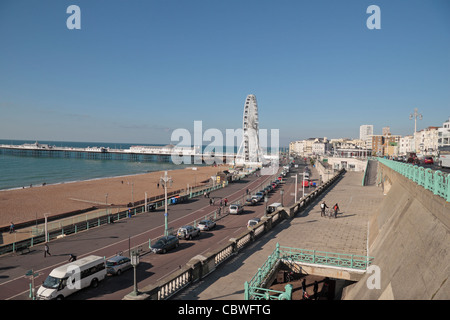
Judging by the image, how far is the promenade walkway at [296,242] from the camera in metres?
10.5

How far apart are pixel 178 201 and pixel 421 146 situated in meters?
103

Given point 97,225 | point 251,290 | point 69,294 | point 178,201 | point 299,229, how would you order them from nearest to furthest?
point 251,290, point 69,294, point 299,229, point 97,225, point 178,201

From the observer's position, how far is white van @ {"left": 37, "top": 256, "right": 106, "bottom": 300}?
14.3 meters

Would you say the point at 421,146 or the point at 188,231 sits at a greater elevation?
the point at 421,146

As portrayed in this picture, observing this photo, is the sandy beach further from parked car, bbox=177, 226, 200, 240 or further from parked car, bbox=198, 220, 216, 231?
parked car, bbox=177, 226, 200, 240

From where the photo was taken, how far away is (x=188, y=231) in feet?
81.8

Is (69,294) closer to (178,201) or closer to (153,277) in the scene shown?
(153,277)

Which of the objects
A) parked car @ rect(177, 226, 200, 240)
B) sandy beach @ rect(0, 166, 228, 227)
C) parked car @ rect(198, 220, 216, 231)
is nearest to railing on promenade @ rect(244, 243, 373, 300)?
parked car @ rect(177, 226, 200, 240)

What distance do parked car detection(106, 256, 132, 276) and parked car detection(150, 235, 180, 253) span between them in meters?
2.87

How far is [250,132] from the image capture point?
114 metres

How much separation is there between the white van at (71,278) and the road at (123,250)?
1.64 feet
